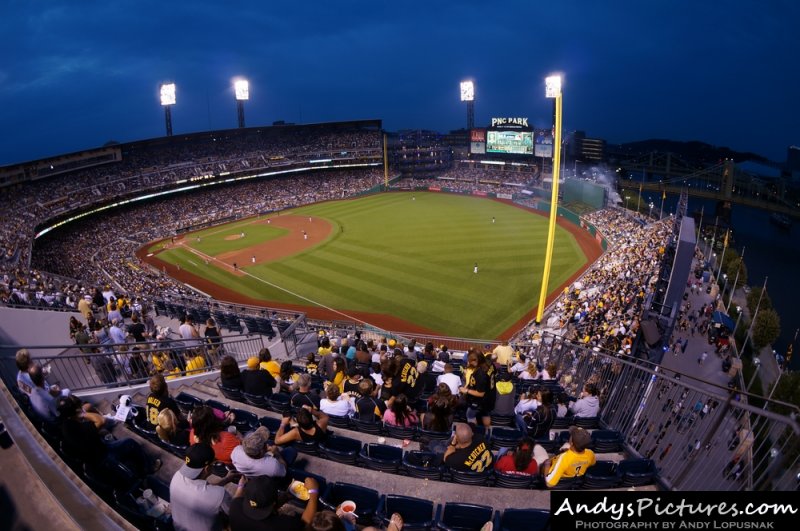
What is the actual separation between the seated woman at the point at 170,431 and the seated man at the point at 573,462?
4.97m

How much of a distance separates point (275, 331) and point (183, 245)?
1365 inches

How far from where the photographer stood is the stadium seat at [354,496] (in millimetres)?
5463

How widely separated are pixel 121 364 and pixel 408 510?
7.53 meters

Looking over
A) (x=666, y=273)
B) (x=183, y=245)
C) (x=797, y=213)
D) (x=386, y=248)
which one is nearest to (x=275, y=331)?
(x=666, y=273)

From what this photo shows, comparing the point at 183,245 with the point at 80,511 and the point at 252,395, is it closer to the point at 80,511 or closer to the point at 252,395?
the point at 252,395

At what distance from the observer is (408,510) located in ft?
17.6

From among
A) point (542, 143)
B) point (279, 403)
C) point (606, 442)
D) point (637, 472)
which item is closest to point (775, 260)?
point (542, 143)

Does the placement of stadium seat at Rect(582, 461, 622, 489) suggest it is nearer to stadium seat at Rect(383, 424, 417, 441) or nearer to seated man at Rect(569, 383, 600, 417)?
seated man at Rect(569, 383, 600, 417)

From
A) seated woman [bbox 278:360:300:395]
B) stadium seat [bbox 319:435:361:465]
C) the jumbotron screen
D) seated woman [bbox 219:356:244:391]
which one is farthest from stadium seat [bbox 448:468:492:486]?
the jumbotron screen

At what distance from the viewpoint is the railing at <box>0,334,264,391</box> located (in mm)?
9336

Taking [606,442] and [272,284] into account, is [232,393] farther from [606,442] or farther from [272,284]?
[272,284]

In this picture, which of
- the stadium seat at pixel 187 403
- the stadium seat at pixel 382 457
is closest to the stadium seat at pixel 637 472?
the stadium seat at pixel 382 457

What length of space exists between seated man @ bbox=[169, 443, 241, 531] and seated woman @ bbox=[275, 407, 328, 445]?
6.37 feet

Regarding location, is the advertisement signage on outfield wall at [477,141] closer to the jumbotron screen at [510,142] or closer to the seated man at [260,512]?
the jumbotron screen at [510,142]
